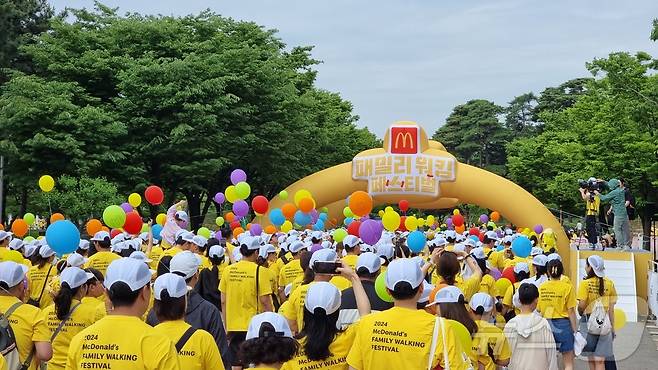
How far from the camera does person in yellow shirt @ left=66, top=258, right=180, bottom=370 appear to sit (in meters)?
3.80

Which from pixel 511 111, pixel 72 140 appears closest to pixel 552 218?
pixel 72 140

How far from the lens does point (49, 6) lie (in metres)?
32.5

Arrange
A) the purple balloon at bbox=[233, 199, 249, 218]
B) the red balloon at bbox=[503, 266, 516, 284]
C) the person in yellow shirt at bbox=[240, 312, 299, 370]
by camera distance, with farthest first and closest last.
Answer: the purple balloon at bbox=[233, 199, 249, 218]
the red balloon at bbox=[503, 266, 516, 284]
the person in yellow shirt at bbox=[240, 312, 299, 370]

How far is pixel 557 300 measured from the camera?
8203mm

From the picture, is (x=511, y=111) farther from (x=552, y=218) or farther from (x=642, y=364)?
(x=642, y=364)

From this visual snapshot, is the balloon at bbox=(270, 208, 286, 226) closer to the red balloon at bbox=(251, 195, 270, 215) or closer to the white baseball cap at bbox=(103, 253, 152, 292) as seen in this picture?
the red balloon at bbox=(251, 195, 270, 215)

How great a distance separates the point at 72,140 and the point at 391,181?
31.7 feet

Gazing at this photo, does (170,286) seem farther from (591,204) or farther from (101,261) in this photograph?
(591,204)

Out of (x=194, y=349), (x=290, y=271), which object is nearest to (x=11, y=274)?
(x=194, y=349)

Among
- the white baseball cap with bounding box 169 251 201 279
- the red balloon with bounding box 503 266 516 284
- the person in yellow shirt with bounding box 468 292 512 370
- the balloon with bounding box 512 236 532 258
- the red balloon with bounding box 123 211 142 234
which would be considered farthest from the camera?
the red balloon with bounding box 123 211 142 234

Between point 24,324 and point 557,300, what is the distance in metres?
5.25

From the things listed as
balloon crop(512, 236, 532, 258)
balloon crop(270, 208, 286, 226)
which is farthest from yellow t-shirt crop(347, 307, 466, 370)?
balloon crop(270, 208, 286, 226)

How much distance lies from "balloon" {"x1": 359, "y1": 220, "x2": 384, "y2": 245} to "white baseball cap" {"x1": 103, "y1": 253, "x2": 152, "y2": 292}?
263 inches

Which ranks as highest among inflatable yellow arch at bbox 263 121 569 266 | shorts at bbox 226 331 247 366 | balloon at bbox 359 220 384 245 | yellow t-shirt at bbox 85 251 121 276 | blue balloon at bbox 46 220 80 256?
inflatable yellow arch at bbox 263 121 569 266
